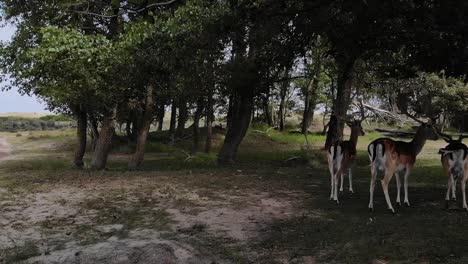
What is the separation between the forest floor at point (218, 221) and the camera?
740 cm

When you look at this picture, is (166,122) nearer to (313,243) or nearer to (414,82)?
(414,82)

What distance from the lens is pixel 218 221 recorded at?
960 centimetres

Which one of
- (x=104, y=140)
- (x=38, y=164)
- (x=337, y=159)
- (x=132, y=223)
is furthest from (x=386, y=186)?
(x=38, y=164)

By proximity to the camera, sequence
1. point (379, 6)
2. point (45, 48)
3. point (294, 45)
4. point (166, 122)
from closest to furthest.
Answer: point (379, 6) < point (45, 48) < point (294, 45) < point (166, 122)

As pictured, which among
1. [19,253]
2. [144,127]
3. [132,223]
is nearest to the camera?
[19,253]

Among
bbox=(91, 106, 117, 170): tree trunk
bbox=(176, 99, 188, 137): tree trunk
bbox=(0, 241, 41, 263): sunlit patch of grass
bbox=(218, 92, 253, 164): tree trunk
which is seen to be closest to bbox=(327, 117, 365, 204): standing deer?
bbox=(0, 241, 41, 263): sunlit patch of grass

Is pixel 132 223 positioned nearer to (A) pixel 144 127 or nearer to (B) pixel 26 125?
(A) pixel 144 127

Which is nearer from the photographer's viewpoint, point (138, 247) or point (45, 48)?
point (138, 247)

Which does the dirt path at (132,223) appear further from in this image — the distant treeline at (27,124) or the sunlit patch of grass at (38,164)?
the distant treeline at (27,124)

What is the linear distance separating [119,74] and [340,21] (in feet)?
16.7

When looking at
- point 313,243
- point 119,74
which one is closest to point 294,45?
point 119,74

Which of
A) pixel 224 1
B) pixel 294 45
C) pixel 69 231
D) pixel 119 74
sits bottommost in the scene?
pixel 69 231

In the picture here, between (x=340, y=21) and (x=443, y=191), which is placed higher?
(x=340, y=21)

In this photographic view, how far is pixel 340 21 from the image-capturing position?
12.2m
